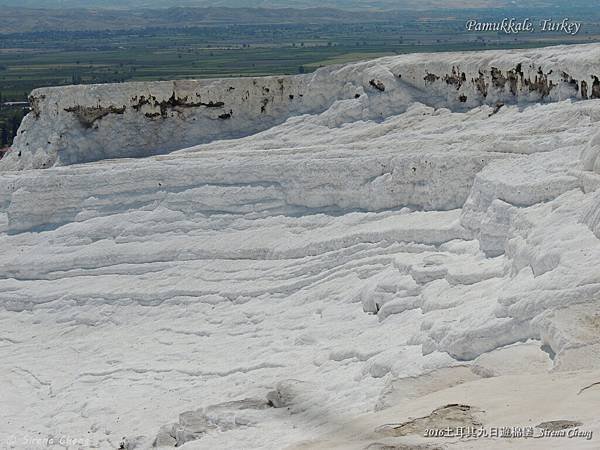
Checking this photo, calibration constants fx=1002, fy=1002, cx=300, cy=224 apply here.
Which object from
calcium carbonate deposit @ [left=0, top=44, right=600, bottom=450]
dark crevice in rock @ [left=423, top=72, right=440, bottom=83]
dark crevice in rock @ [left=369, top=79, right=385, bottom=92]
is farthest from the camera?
dark crevice in rock @ [left=369, top=79, right=385, bottom=92]

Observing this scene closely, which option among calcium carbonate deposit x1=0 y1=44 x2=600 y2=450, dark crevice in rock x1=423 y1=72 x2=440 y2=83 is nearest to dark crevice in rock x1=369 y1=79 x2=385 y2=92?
calcium carbonate deposit x1=0 y1=44 x2=600 y2=450

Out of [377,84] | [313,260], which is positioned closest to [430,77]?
[377,84]

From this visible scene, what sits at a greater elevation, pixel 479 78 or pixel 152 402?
pixel 479 78

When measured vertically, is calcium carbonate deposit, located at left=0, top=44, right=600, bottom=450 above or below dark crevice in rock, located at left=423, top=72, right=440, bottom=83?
below

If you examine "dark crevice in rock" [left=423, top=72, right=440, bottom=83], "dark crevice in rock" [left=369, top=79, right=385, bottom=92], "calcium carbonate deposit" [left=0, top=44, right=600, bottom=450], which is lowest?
"calcium carbonate deposit" [left=0, top=44, right=600, bottom=450]

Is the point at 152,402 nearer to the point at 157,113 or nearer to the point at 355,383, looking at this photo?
the point at 355,383

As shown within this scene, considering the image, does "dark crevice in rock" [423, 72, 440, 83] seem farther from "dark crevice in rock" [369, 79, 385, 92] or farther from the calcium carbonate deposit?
"dark crevice in rock" [369, 79, 385, 92]

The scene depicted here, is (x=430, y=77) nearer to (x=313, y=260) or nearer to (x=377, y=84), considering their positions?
(x=377, y=84)

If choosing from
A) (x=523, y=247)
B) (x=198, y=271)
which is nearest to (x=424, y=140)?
(x=198, y=271)

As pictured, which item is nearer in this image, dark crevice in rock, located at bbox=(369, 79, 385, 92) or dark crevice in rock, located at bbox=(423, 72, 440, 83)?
dark crevice in rock, located at bbox=(423, 72, 440, 83)
